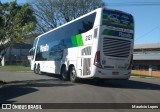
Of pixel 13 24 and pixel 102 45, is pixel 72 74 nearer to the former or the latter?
pixel 102 45

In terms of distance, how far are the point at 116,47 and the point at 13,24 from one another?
9045 millimetres

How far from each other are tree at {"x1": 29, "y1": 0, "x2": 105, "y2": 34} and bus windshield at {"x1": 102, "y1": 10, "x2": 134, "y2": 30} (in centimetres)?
3169

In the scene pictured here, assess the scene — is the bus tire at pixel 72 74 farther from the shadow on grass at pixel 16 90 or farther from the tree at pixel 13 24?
the tree at pixel 13 24

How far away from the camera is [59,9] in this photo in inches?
2073

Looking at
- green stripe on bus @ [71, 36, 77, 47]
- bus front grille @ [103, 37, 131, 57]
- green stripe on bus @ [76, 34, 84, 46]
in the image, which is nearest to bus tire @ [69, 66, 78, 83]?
green stripe on bus @ [71, 36, 77, 47]

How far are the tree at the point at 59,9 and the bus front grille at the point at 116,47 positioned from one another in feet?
106

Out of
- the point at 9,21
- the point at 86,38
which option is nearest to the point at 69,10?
the point at 9,21

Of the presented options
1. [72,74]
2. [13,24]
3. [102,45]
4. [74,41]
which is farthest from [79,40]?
[13,24]

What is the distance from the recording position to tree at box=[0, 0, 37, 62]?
24.5 m

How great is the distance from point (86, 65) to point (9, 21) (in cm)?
794

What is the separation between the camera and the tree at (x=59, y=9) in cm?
5188

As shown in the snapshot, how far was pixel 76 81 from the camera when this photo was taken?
905 inches

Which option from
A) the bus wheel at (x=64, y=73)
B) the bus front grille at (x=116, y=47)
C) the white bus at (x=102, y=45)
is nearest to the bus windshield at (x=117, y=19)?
the white bus at (x=102, y=45)

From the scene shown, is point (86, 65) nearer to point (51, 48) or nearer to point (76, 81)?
point (76, 81)
